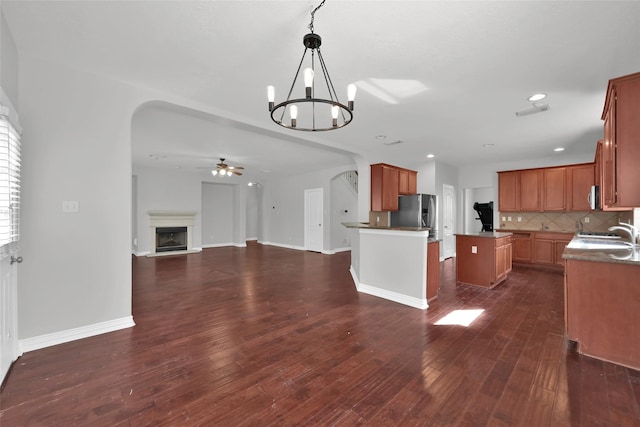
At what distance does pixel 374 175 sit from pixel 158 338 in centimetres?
424

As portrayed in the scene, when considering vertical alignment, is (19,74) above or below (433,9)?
below

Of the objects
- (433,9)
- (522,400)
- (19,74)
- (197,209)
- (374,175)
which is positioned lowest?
(522,400)

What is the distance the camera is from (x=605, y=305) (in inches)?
91.2

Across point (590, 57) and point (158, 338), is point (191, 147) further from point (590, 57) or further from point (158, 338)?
point (590, 57)

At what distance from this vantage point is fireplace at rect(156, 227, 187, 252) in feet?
26.5

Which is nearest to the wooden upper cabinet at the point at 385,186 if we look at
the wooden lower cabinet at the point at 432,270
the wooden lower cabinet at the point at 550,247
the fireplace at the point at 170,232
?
the wooden lower cabinet at the point at 432,270

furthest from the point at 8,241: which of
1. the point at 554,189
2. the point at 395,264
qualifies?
the point at 554,189

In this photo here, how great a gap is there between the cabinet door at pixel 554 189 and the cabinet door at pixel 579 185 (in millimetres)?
82

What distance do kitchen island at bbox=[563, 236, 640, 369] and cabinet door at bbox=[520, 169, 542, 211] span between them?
4.32 metres

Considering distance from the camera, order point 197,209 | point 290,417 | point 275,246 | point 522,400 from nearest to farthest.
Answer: point 290,417 < point 522,400 < point 197,209 < point 275,246

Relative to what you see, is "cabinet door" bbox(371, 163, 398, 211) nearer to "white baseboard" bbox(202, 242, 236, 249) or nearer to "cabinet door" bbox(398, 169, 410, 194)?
"cabinet door" bbox(398, 169, 410, 194)

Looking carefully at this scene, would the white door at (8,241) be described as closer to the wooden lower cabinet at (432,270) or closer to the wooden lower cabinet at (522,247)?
the wooden lower cabinet at (432,270)

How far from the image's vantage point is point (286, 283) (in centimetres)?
479

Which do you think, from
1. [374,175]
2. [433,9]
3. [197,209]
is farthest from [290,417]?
[197,209]
